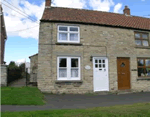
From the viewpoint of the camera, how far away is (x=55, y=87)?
10.3 m

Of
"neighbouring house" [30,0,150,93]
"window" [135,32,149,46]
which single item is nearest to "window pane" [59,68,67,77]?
"neighbouring house" [30,0,150,93]

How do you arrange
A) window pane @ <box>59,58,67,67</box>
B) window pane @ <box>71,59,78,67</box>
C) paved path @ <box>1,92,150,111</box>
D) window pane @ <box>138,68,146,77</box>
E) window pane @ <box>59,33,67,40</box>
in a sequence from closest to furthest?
1. paved path @ <box>1,92,150,111</box>
2. window pane @ <box>59,58,67,67</box>
3. window pane @ <box>71,59,78,67</box>
4. window pane @ <box>59,33,67,40</box>
5. window pane @ <box>138,68,146,77</box>

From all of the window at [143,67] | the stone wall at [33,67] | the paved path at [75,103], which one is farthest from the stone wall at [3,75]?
the window at [143,67]

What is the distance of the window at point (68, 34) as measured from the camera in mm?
11141

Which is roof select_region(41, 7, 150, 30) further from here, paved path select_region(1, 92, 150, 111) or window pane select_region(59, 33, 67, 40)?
paved path select_region(1, 92, 150, 111)

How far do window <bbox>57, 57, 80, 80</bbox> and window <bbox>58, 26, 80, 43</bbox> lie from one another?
153 cm

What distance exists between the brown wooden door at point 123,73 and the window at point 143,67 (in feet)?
4.15

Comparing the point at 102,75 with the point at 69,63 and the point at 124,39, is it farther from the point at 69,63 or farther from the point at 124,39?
the point at 124,39

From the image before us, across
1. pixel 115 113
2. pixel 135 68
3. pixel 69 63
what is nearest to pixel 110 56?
pixel 135 68

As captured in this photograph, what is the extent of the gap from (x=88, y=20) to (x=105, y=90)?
5.94 m

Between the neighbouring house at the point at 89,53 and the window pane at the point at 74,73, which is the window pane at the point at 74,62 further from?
the window pane at the point at 74,73

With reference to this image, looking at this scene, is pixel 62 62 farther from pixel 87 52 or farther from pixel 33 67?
pixel 33 67

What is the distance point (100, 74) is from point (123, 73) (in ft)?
7.09

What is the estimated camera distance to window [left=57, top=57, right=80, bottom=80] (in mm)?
10680
